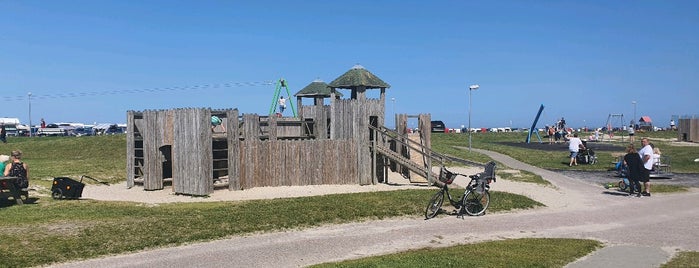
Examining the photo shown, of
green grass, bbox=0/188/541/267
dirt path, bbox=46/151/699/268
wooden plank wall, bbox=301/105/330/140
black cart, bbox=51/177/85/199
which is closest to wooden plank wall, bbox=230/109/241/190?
green grass, bbox=0/188/541/267

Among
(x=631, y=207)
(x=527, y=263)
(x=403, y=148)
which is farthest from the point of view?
(x=403, y=148)

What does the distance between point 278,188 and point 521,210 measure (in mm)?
9704

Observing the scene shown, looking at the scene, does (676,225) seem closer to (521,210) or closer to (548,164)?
(521,210)

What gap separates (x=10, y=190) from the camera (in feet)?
58.5

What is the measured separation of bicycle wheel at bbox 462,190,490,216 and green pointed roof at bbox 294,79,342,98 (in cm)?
1929

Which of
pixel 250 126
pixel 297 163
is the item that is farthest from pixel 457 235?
pixel 250 126

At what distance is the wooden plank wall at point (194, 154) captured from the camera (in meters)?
22.5

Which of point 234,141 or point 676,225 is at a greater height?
point 234,141

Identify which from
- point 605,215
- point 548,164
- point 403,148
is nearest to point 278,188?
point 403,148

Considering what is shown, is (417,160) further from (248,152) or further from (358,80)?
(248,152)

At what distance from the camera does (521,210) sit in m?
18.1

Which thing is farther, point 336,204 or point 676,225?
point 336,204

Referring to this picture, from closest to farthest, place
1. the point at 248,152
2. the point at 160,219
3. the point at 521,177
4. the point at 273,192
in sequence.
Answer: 1. the point at 160,219
2. the point at 273,192
3. the point at 248,152
4. the point at 521,177

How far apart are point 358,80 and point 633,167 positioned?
12448 millimetres
